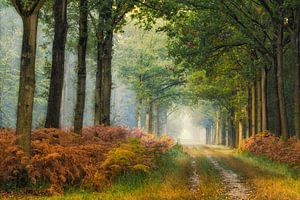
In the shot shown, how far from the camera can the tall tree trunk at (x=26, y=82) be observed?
10656mm

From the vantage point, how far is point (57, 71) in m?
17.1

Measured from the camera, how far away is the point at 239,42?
2761cm

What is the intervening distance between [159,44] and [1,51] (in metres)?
44.1

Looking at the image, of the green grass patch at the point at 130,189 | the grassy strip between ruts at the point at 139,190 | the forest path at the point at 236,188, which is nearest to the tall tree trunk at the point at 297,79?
the forest path at the point at 236,188

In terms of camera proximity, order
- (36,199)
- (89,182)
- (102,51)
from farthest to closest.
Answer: (102,51) → (89,182) → (36,199)

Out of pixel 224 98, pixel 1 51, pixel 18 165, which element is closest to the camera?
pixel 18 165

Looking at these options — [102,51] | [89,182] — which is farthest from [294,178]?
[102,51]

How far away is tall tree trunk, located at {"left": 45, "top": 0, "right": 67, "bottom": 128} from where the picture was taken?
660 inches

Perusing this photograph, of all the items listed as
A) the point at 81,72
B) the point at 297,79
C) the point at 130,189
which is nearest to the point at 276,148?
the point at 297,79

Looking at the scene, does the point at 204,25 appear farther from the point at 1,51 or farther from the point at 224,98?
the point at 1,51

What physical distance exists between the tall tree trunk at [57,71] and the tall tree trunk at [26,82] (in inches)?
237

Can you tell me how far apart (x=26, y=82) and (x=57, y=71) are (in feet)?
21.4

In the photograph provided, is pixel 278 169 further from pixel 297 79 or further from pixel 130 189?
pixel 130 189

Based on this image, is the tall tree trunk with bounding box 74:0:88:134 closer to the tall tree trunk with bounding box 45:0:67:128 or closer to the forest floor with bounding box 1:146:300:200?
the tall tree trunk with bounding box 45:0:67:128
